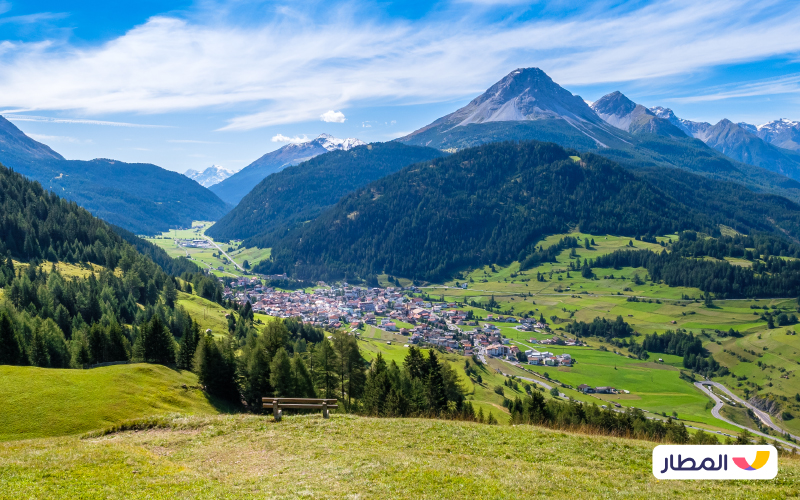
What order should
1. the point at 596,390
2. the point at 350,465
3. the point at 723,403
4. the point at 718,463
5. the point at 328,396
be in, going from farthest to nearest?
the point at 596,390 < the point at 723,403 < the point at 328,396 < the point at 350,465 < the point at 718,463

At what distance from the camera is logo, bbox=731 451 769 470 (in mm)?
18516

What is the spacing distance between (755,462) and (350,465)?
18.4 m

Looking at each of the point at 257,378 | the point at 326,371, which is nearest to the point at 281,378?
the point at 257,378

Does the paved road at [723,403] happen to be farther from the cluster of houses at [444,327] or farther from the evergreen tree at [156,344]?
the evergreen tree at [156,344]

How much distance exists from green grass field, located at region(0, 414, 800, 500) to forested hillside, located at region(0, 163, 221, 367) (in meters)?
40.4

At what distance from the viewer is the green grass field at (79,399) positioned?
33656 mm

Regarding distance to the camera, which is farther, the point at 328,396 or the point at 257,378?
the point at 328,396

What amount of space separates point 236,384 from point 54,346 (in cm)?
3025

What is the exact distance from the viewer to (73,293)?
95188 millimetres

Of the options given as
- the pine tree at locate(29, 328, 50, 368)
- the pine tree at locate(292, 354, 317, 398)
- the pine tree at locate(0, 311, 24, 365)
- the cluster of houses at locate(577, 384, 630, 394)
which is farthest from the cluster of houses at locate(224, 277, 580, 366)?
the pine tree at locate(0, 311, 24, 365)

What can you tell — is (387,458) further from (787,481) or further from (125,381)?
(125,381)

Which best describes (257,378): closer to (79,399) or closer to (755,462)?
(79,399)

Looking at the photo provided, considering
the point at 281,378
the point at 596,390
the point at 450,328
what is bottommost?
the point at 596,390

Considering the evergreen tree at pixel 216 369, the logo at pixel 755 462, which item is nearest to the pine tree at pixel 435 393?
the evergreen tree at pixel 216 369
